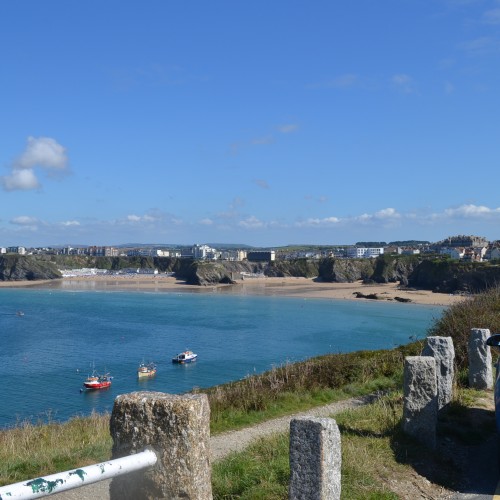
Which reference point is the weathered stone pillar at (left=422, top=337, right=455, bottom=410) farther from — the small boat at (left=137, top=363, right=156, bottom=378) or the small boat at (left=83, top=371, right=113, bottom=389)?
the small boat at (left=137, top=363, right=156, bottom=378)

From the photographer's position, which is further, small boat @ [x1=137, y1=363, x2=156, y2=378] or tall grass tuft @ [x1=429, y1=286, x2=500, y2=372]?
small boat @ [x1=137, y1=363, x2=156, y2=378]

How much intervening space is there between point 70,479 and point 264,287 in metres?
117

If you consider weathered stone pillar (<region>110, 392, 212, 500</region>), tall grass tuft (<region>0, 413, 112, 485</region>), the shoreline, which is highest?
weathered stone pillar (<region>110, 392, 212, 500</region>)

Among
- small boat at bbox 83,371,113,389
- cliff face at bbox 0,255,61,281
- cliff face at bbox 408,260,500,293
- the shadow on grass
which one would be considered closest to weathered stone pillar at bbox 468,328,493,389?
the shadow on grass

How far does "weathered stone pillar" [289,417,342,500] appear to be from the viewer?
14.6 ft

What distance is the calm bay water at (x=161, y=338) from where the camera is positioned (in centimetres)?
3286

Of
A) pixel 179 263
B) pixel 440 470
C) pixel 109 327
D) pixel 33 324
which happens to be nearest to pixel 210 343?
pixel 109 327

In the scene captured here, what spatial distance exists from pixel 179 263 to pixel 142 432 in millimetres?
158636

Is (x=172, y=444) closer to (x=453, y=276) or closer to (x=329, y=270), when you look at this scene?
(x=453, y=276)

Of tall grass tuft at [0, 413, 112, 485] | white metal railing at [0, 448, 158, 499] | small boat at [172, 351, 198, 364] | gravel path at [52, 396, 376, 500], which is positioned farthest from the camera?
small boat at [172, 351, 198, 364]

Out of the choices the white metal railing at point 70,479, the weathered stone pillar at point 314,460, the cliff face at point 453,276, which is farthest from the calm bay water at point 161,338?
the white metal railing at point 70,479

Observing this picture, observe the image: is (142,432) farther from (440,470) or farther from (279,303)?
(279,303)

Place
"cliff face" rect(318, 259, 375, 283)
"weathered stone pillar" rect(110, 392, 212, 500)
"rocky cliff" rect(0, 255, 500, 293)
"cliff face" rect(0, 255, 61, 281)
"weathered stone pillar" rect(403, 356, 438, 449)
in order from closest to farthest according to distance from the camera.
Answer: "weathered stone pillar" rect(110, 392, 212, 500) → "weathered stone pillar" rect(403, 356, 438, 449) → "rocky cliff" rect(0, 255, 500, 293) → "cliff face" rect(318, 259, 375, 283) → "cliff face" rect(0, 255, 61, 281)

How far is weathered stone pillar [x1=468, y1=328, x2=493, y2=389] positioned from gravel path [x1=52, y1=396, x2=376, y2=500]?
1968mm
